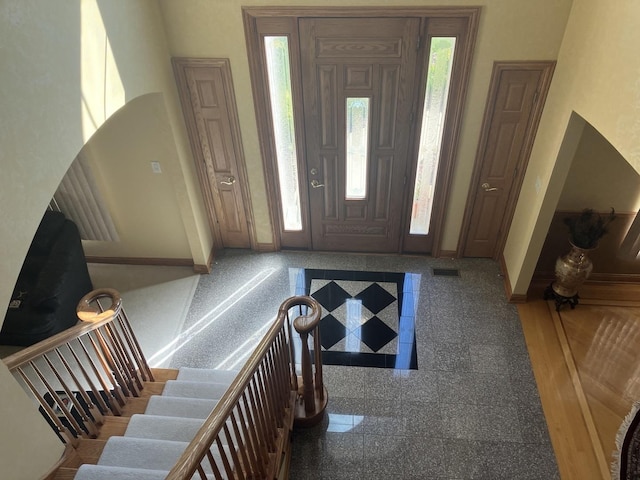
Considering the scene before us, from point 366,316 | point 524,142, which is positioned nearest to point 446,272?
point 366,316

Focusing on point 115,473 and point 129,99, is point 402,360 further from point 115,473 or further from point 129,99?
point 129,99

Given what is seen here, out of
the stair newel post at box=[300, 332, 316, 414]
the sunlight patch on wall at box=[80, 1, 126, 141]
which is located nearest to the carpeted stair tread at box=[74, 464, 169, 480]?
the stair newel post at box=[300, 332, 316, 414]

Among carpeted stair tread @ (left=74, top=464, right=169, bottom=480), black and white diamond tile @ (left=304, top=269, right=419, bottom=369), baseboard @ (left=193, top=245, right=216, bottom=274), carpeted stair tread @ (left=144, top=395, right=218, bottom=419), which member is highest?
carpeted stair tread @ (left=74, top=464, right=169, bottom=480)

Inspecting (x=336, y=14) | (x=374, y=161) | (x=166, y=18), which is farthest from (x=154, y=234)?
(x=336, y=14)

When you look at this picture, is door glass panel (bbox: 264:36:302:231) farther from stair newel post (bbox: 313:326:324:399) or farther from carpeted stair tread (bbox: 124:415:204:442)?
carpeted stair tread (bbox: 124:415:204:442)

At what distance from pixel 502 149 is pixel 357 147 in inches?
54.1

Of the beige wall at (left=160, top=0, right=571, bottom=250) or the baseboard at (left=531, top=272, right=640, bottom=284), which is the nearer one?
the beige wall at (left=160, top=0, right=571, bottom=250)

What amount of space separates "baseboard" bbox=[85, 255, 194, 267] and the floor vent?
9.01 ft

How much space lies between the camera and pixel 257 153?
450 centimetres

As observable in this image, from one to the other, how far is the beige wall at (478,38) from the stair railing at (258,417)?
238cm

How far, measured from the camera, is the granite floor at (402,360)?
3.31 metres

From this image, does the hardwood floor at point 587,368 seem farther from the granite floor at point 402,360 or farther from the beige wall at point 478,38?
the beige wall at point 478,38

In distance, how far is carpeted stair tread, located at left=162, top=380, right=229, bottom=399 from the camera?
10.5ft

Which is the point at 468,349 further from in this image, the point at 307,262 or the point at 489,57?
the point at 489,57
